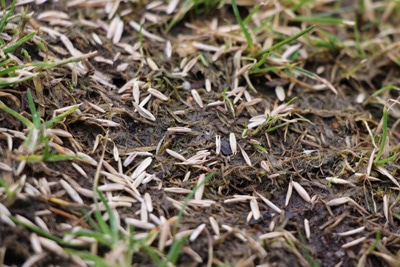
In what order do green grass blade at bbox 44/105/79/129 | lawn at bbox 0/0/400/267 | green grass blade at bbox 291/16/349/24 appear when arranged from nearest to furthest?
lawn at bbox 0/0/400/267, green grass blade at bbox 44/105/79/129, green grass blade at bbox 291/16/349/24

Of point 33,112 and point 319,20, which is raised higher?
point 33,112

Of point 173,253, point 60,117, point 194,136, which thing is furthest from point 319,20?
point 173,253

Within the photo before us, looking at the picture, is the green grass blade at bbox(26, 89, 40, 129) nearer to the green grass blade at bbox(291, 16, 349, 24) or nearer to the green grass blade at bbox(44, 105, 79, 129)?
the green grass blade at bbox(44, 105, 79, 129)

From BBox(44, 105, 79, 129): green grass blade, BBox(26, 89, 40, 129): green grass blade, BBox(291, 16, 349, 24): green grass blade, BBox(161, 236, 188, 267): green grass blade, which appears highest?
BBox(26, 89, 40, 129): green grass blade

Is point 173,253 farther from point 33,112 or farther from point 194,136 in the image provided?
point 33,112

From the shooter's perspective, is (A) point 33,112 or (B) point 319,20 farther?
(B) point 319,20

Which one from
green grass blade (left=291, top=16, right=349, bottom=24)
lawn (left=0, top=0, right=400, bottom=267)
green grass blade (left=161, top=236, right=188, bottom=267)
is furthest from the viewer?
green grass blade (left=291, top=16, right=349, bottom=24)

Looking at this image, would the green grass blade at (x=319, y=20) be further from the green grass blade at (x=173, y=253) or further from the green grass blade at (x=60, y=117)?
the green grass blade at (x=173, y=253)

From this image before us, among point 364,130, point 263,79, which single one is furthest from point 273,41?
point 364,130

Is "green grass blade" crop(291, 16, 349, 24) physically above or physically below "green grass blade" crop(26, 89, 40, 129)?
below

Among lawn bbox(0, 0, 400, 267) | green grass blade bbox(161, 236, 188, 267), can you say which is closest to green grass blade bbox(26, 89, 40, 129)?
lawn bbox(0, 0, 400, 267)

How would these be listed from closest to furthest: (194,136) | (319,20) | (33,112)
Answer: (33,112) → (194,136) → (319,20)

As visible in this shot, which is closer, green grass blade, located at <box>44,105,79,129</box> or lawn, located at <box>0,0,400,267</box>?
lawn, located at <box>0,0,400,267</box>

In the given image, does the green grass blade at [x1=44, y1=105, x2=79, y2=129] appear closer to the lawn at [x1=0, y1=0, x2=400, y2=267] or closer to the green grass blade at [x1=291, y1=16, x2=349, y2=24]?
the lawn at [x1=0, y1=0, x2=400, y2=267]
